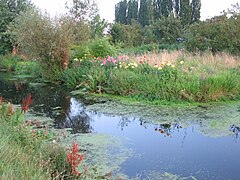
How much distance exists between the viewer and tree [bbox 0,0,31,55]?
2345cm

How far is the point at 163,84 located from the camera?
10.1 metres

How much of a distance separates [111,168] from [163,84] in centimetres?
542

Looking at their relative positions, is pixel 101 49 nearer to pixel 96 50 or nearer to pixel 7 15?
pixel 96 50

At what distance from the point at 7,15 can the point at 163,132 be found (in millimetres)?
20138

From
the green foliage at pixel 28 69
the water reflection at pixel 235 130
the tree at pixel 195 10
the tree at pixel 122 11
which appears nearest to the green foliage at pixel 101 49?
the green foliage at pixel 28 69

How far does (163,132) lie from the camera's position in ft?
23.3

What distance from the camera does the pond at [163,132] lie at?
5.13 metres

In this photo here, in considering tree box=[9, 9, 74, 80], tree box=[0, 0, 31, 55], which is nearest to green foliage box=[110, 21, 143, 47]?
tree box=[0, 0, 31, 55]

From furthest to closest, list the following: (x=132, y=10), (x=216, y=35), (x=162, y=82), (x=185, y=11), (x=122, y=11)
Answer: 1. (x=122, y=11)
2. (x=132, y=10)
3. (x=185, y=11)
4. (x=216, y=35)
5. (x=162, y=82)

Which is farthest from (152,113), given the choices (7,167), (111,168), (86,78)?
(7,167)

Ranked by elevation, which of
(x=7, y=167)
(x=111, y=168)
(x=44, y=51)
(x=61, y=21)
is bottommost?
(x=111, y=168)

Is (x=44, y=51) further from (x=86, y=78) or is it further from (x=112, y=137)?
(x=112, y=137)

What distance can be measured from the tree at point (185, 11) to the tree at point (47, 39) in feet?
94.7

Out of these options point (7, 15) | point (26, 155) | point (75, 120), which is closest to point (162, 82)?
point (75, 120)
